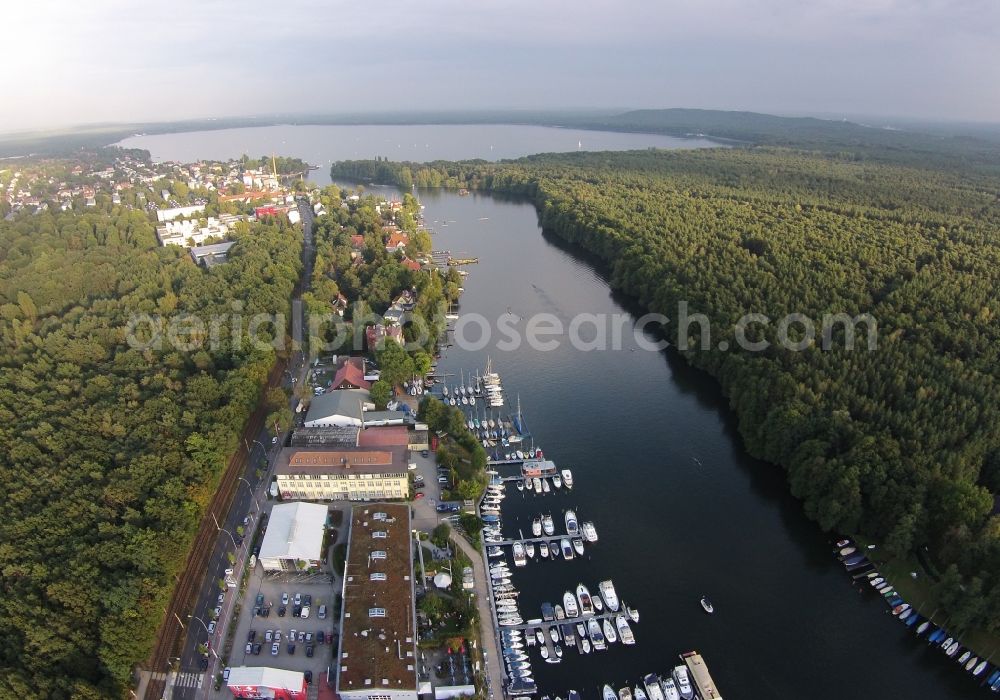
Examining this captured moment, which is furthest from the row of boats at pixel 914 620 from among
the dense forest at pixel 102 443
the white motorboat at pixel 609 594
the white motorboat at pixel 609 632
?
the dense forest at pixel 102 443

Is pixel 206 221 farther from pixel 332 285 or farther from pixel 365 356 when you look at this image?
pixel 365 356

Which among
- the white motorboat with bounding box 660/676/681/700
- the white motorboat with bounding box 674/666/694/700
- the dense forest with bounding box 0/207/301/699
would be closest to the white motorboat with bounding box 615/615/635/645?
the white motorboat with bounding box 660/676/681/700

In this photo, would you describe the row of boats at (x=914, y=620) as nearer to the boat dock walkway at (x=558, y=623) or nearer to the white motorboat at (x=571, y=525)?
the boat dock walkway at (x=558, y=623)

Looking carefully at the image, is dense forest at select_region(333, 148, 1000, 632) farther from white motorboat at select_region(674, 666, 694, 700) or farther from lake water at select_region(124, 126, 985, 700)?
white motorboat at select_region(674, 666, 694, 700)

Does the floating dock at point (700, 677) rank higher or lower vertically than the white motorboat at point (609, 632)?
lower

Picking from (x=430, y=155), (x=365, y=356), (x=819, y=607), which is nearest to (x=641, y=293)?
(x=365, y=356)

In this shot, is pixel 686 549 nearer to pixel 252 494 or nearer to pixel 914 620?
pixel 914 620
